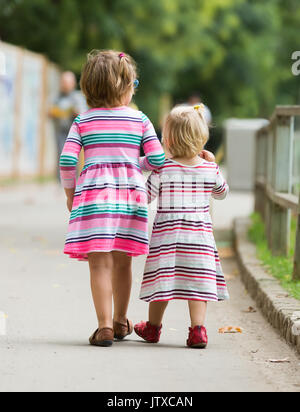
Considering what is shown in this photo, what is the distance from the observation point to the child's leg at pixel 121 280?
5727mm

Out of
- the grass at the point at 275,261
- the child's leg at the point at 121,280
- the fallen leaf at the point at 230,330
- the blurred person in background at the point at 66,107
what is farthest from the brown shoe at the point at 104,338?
the blurred person in background at the point at 66,107

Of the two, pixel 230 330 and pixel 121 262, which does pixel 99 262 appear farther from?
pixel 230 330

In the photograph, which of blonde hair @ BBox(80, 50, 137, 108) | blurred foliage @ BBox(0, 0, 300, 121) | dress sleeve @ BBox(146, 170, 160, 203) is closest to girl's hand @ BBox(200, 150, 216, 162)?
dress sleeve @ BBox(146, 170, 160, 203)

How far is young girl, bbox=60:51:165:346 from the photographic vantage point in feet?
18.1

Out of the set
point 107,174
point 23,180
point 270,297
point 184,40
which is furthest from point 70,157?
point 184,40

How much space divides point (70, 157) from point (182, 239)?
76cm

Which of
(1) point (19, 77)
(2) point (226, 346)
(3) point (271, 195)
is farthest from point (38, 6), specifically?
(2) point (226, 346)

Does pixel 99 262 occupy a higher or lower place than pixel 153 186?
lower

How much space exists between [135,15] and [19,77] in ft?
22.9

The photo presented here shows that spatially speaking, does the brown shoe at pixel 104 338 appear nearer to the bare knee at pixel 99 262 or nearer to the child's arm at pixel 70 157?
the bare knee at pixel 99 262

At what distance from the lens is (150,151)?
5.56m

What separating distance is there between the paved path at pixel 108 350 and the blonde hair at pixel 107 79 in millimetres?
1355

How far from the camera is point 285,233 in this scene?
8500 millimetres

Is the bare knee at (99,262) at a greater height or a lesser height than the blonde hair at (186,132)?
lesser
